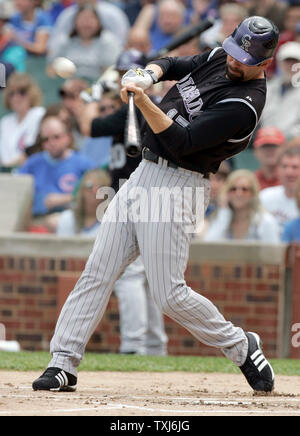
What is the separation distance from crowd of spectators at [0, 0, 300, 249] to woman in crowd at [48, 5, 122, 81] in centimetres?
1

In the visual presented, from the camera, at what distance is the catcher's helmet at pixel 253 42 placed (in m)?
5.48

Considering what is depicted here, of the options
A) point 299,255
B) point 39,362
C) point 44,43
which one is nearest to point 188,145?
point 39,362

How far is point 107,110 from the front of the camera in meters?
9.74

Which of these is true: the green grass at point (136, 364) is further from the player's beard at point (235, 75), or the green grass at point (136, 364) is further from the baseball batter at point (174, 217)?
the player's beard at point (235, 75)

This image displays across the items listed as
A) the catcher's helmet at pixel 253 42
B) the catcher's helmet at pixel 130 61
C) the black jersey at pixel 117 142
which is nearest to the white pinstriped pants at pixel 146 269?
the catcher's helmet at pixel 253 42

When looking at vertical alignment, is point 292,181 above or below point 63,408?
above

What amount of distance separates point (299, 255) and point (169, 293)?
3850 mm

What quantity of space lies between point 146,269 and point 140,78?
1.06 metres

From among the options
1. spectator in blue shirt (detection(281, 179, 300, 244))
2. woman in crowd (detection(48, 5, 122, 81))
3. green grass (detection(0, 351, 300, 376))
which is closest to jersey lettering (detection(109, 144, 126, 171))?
green grass (detection(0, 351, 300, 376))

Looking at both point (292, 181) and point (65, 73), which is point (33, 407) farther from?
point (292, 181)

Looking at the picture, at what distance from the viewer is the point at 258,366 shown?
5.82m

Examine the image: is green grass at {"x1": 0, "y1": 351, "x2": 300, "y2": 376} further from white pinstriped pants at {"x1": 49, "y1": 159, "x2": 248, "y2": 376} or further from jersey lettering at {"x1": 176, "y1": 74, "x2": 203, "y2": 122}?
jersey lettering at {"x1": 176, "y1": 74, "x2": 203, "y2": 122}

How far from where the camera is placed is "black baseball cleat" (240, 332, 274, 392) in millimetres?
5812

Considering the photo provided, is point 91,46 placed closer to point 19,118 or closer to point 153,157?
point 19,118
